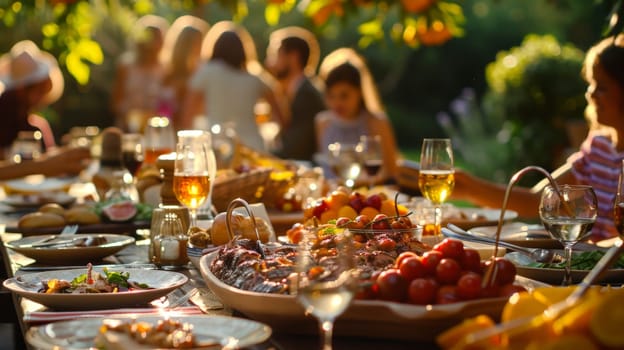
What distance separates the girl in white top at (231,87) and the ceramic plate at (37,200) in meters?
4.50

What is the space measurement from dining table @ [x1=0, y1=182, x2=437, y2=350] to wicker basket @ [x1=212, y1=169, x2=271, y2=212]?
2.06 feet

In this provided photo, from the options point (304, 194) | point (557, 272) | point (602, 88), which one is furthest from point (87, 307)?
point (602, 88)

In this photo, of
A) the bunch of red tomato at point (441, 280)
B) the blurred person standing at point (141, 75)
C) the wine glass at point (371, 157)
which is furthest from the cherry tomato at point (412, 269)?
the blurred person standing at point (141, 75)

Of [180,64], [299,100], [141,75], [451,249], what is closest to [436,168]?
[451,249]

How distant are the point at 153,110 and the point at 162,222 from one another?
762 cm

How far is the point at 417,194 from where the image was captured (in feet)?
17.5

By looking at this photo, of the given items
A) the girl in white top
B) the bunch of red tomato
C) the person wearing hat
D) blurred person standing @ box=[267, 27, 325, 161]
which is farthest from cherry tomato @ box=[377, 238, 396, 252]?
the girl in white top

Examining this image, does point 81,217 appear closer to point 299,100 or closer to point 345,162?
point 345,162

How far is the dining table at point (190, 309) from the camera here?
1771 mm

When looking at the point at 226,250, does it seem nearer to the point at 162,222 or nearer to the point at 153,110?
the point at 162,222

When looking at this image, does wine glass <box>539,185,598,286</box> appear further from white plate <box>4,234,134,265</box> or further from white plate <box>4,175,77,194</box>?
white plate <box>4,175,77,194</box>

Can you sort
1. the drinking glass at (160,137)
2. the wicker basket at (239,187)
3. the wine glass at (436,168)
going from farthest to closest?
the drinking glass at (160,137)
the wicker basket at (239,187)
the wine glass at (436,168)

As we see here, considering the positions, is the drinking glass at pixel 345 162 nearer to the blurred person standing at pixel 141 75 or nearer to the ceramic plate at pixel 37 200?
the ceramic plate at pixel 37 200

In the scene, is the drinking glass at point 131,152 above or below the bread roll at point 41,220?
above
